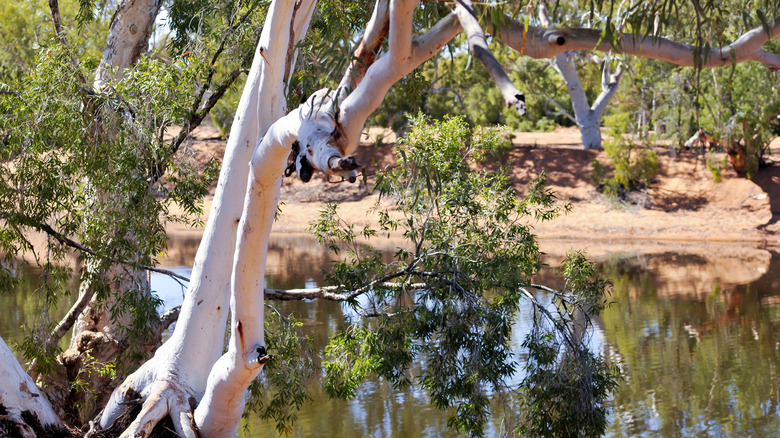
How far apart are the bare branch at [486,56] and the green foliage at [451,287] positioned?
2.24 m

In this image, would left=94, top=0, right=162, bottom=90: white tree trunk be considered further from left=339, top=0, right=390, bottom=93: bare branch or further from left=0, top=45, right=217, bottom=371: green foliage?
left=339, top=0, right=390, bottom=93: bare branch

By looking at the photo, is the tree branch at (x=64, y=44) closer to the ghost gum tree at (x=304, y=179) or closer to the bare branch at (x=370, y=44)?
the ghost gum tree at (x=304, y=179)

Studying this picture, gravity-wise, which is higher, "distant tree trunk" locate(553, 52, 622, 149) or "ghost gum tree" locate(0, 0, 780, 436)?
"distant tree trunk" locate(553, 52, 622, 149)

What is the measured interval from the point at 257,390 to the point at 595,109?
55.3 ft

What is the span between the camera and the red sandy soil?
55.4 feet

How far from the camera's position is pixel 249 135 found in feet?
14.2

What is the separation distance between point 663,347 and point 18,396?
700cm

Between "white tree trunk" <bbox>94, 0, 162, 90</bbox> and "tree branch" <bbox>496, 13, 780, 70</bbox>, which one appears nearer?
"tree branch" <bbox>496, 13, 780, 70</bbox>

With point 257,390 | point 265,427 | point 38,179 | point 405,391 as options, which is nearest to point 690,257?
point 405,391

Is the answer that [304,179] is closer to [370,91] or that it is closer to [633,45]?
[370,91]

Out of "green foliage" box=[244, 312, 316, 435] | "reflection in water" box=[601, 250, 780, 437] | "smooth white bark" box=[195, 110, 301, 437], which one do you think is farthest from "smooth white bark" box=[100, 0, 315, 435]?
"reflection in water" box=[601, 250, 780, 437]

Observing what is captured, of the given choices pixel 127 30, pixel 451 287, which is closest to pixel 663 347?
pixel 451 287

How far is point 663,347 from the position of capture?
30.3 feet

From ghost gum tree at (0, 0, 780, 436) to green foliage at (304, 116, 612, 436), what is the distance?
23 millimetres
